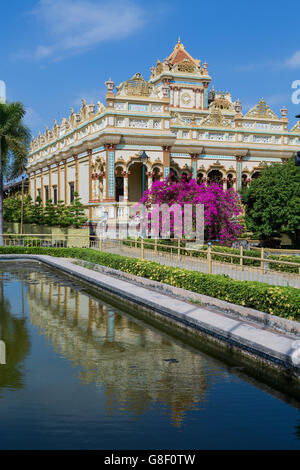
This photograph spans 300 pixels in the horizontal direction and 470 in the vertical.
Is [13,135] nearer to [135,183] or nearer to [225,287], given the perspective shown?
[135,183]

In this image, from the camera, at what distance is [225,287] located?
11953 millimetres

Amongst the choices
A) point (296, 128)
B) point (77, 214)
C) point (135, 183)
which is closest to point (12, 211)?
point (135, 183)

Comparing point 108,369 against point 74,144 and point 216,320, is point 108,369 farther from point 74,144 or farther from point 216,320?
point 74,144

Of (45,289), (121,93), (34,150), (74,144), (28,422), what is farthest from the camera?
(34,150)

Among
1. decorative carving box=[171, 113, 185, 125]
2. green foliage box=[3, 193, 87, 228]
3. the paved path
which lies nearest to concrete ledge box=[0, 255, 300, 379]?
the paved path

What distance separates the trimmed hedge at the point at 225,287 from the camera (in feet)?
32.7

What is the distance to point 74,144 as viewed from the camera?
36.2 m

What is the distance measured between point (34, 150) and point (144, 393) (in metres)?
48.4

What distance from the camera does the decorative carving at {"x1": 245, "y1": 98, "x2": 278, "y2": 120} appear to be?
3681cm

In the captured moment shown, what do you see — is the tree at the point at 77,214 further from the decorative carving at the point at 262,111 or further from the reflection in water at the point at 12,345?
the reflection in water at the point at 12,345

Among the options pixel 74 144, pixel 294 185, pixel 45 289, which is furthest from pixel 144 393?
pixel 74 144

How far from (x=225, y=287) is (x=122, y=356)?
12.1ft
